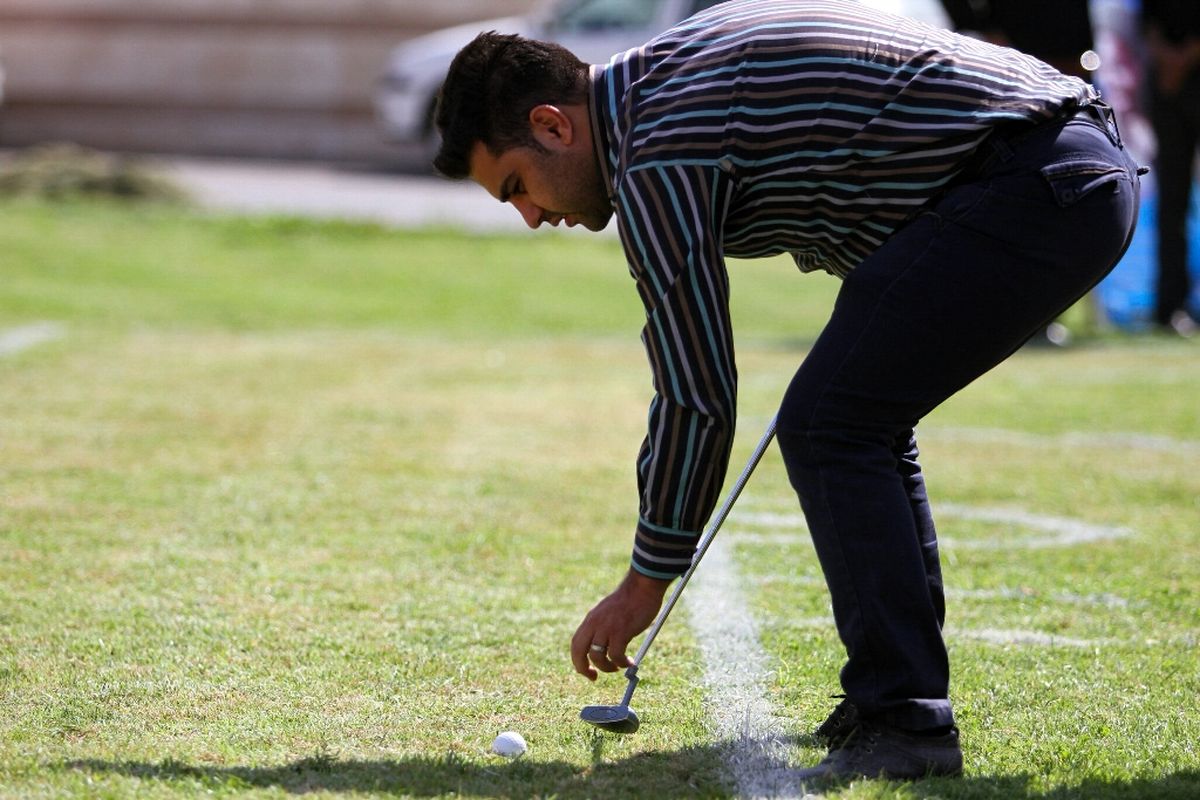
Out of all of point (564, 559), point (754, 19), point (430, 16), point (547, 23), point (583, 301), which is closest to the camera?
point (754, 19)

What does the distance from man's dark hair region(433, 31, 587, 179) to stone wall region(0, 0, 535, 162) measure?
704 inches

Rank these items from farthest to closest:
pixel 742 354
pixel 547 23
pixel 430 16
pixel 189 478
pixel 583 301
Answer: pixel 430 16
pixel 547 23
pixel 583 301
pixel 742 354
pixel 189 478

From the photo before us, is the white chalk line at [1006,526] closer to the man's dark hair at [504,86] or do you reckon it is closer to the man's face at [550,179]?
the man's face at [550,179]

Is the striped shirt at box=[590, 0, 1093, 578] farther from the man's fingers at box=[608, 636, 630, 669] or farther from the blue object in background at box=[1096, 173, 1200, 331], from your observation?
the blue object in background at box=[1096, 173, 1200, 331]

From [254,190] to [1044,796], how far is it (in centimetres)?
1406

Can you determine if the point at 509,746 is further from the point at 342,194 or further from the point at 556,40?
A: the point at 342,194

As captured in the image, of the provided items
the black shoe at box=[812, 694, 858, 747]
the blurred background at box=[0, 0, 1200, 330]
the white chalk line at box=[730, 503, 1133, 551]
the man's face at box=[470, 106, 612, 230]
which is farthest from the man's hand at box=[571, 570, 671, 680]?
the blurred background at box=[0, 0, 1200, 330]

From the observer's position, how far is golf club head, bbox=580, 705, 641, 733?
3.08 metres

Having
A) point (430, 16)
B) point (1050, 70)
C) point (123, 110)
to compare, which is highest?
point (1050, 70)

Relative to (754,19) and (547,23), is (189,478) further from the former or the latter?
(547,23)

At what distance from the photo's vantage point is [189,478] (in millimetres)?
5512

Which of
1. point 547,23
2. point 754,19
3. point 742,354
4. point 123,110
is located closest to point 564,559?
point 754,19

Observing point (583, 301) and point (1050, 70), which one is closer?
point (1050, 70)

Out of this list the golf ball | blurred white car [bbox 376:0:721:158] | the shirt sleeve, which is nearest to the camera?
the shirt sleeve
